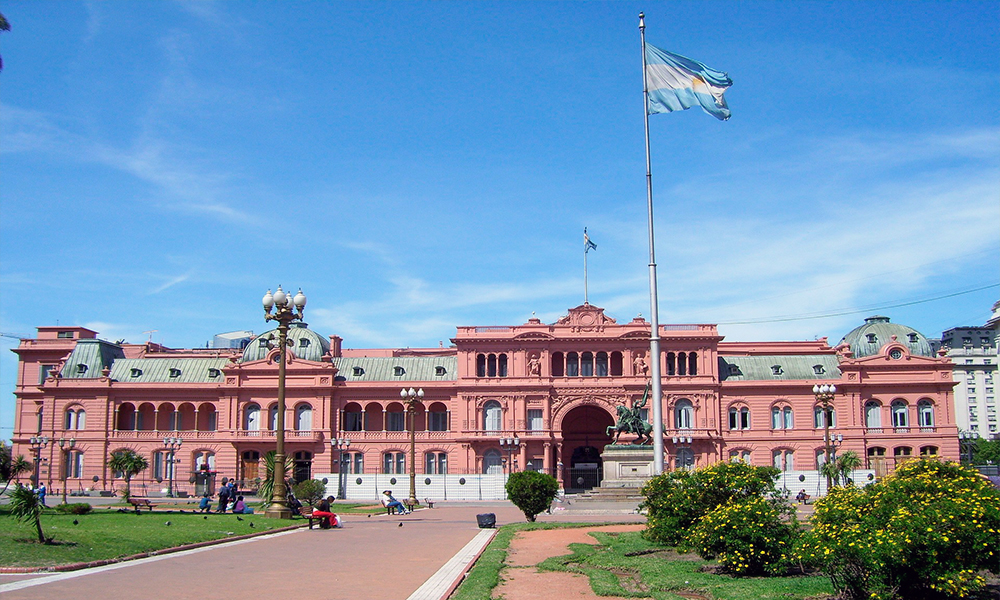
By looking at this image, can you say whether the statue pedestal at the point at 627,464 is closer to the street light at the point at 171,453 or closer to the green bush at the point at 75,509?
the green bush at the point at 75,509

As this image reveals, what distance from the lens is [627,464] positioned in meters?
47.6

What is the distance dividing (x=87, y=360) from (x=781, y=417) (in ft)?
205

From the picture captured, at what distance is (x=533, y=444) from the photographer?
→ 76.4 metres

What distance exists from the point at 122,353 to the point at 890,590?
86.3 metres

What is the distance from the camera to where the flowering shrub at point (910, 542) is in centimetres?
1367

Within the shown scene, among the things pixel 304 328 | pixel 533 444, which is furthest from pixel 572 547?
pixel 304 328

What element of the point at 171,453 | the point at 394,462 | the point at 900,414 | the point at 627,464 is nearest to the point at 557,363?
the point at 394,462

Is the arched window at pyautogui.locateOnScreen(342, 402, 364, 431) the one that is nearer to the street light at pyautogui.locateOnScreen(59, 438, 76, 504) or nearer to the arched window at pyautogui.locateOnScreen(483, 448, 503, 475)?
the arched window at pyautogui.locateOnScreen(483, 448, 503, 475)

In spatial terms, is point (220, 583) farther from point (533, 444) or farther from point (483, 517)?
point (533, 444)

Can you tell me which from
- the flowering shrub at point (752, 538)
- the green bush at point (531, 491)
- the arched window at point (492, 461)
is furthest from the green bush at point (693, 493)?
the arched window at point (492, 461)

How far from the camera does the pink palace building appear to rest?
76438 mm

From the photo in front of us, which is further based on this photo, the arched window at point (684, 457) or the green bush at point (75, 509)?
the arched window at point (684, 457)

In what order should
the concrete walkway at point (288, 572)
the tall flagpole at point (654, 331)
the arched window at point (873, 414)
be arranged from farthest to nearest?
the arched window at point (873, 414) → the tall flagpole at point (654, 331) → the concrete walkway at point (288, 572)

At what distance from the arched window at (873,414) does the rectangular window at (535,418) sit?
27.5m
